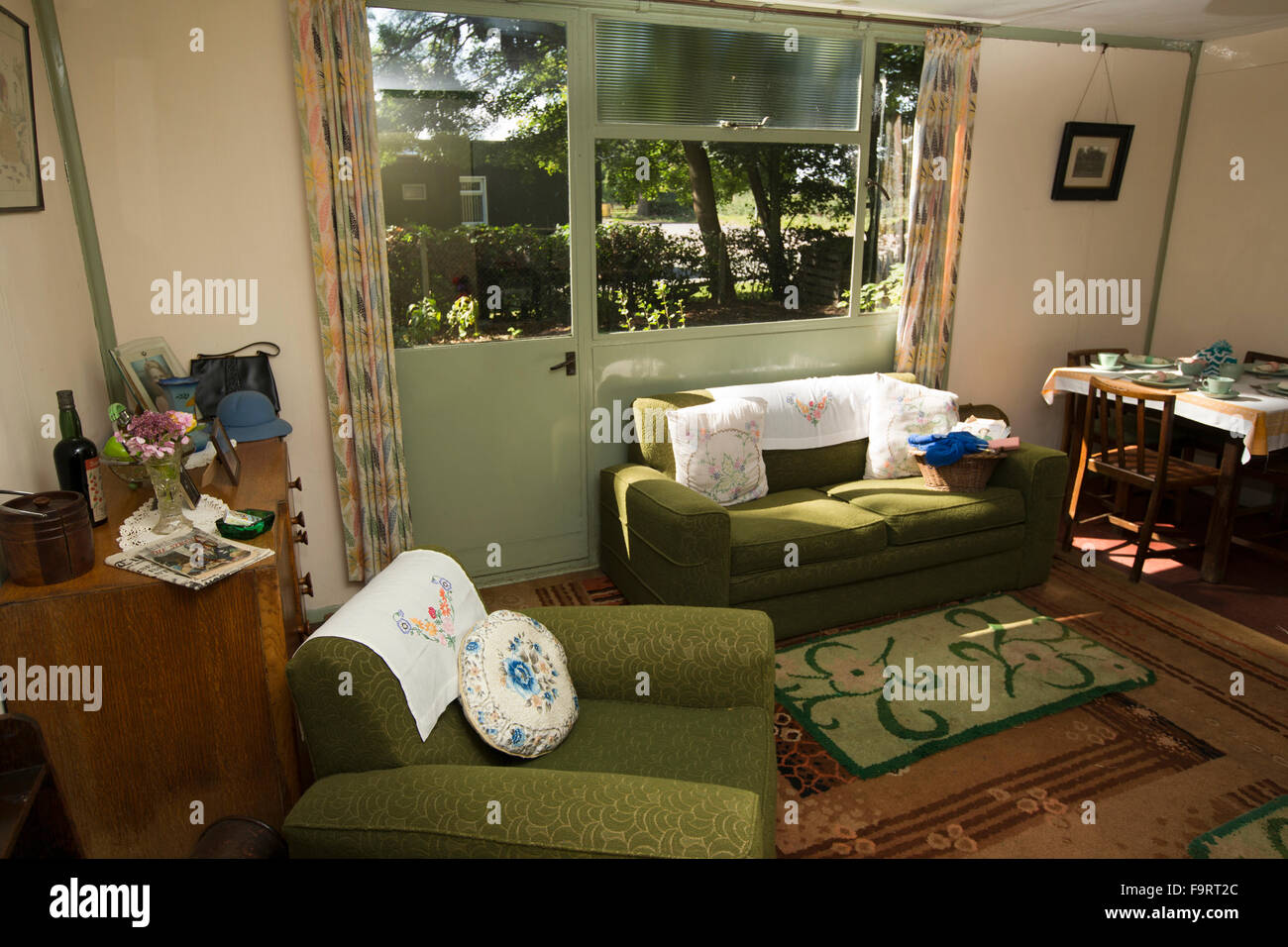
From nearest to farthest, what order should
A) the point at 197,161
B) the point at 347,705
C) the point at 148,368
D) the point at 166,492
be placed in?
the point at 347,705 < the point at 166,492 < the point at 148,368 < the point at 197,161

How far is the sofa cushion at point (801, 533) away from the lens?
10.6 ft

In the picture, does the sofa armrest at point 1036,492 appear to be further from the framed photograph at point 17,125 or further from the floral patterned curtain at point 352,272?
the framed photograph at point 17,125

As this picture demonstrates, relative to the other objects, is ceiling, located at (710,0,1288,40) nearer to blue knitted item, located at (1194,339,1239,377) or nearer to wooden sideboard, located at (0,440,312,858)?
blue knitted item, located at (1194,339,1239,377)

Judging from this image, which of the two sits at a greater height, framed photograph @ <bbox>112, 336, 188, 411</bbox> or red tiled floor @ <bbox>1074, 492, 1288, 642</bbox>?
framed photograph @ <bbox>112, 336, 188, 411</bbox>

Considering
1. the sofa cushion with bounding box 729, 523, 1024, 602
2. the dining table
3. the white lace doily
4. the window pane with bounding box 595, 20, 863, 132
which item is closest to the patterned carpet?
the sofa cushion with bounding box 729, 523, 1024, 602

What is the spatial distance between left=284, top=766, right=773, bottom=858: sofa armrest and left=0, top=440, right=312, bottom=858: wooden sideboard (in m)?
0.40

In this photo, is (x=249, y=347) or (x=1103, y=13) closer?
(x=249, y=347)

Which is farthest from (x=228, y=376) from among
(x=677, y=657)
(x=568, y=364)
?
(x=677, y=657)

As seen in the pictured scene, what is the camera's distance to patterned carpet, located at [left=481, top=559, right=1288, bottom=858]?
2.36m

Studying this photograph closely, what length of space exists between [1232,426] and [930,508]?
1.45 m

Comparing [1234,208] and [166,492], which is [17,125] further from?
[1234,208]

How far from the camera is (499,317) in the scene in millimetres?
3697

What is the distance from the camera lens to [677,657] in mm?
2131

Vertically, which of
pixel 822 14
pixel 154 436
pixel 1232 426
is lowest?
pixel 1232 426
